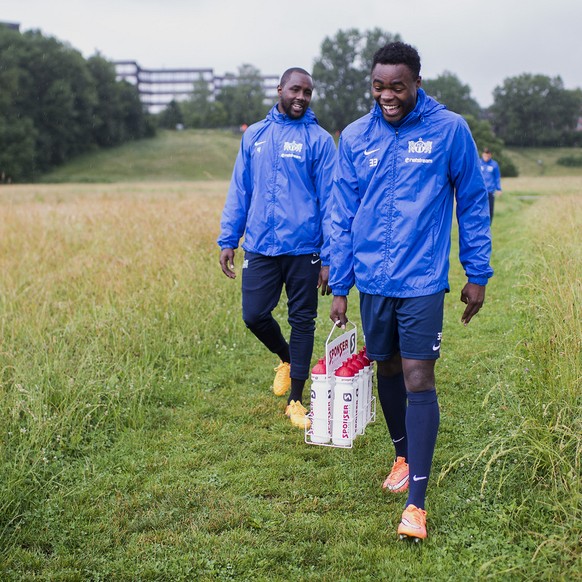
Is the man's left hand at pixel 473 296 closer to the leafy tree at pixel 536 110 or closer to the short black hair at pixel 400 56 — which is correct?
the short black hair at pixel 400 56

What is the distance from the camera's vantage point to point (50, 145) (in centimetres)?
7494

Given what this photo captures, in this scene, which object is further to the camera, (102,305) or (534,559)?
(102,305)

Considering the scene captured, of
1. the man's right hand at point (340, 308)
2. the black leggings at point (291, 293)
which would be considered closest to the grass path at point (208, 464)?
the black leggings at point (291, 293)

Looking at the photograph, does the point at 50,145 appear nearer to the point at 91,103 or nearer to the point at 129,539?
the point at 91,103

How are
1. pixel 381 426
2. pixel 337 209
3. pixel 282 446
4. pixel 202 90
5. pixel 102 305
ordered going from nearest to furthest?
1. pixel 337 209
2. pixel 282 446
3. pixel 381 426
4. pixel 102 305
5. pixel 202 90

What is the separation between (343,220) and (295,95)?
1527 mm

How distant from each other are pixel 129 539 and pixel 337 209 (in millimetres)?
1975

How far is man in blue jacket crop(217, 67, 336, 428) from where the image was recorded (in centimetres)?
495

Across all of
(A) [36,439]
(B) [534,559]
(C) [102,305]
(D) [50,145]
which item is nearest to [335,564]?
(B) [534,559]

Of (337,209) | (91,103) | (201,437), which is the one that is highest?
(91,103)

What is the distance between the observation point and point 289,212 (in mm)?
4949

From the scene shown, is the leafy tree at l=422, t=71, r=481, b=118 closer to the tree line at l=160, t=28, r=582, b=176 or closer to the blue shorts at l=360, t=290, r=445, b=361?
the tree line at l=160, t=28, r=582, b=176

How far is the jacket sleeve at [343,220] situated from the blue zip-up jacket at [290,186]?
1.03 m

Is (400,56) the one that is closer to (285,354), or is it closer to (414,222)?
(414,222)
